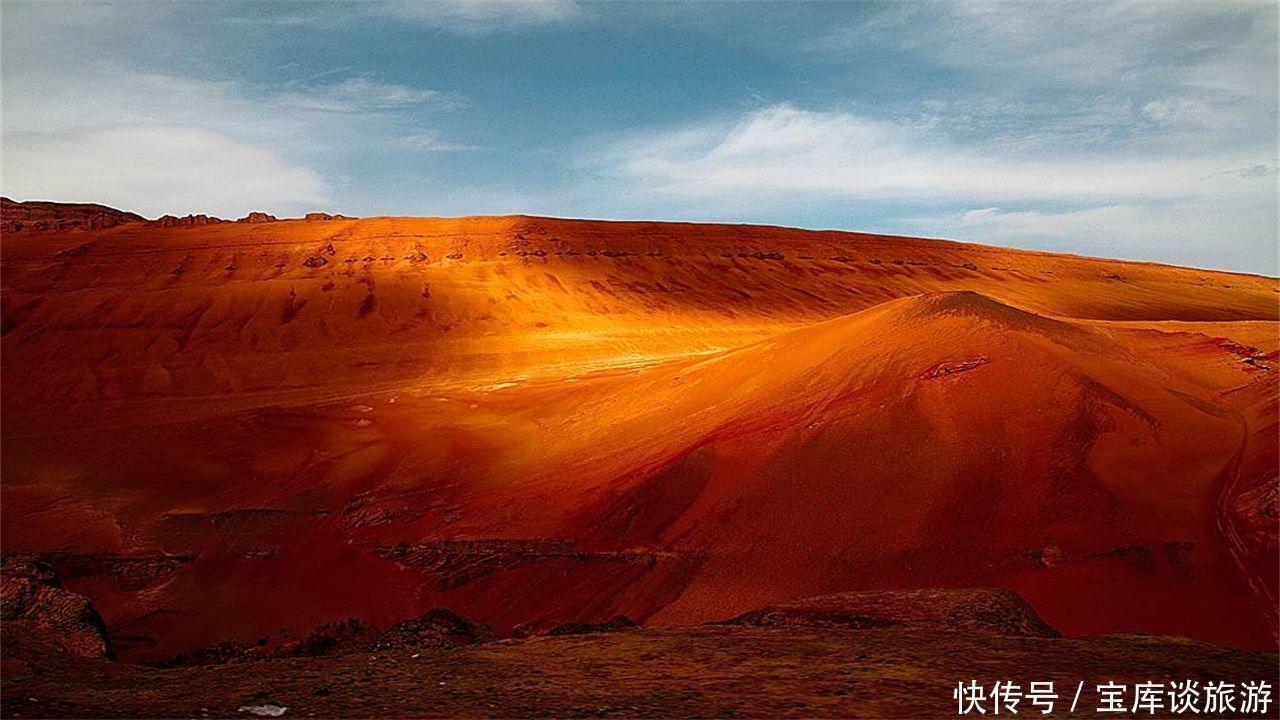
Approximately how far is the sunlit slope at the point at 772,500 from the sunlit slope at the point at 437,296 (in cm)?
1143

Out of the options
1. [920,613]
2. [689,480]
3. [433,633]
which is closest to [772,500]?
[689,480]

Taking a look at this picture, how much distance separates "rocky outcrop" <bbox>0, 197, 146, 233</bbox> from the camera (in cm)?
5709

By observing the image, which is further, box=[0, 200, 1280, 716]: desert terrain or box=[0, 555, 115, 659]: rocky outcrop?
box=[0, 555, 115, 659]: rocky outcrop

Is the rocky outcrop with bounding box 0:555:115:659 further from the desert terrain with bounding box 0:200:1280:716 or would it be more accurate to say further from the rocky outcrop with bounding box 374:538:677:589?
the rocky outcrop with bounding box 374:538:677:589

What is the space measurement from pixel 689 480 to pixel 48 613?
9.28m

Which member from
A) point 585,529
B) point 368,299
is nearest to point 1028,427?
point 585,529

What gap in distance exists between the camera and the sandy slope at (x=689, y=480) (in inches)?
452

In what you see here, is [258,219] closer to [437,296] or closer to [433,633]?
[437,296]

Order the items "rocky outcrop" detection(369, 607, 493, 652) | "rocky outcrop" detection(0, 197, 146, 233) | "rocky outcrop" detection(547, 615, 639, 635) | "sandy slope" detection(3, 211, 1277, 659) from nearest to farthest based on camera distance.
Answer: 1. "rocky outcrop" detection(369, 607, 493, 652)
2. "rocky outcrop" detection(547, 615, 639, 635)
3. "sandy slope" detection(3, 211, 1277, 659)
4. "rocky outcrop" detection(0, 197, 146, 233)

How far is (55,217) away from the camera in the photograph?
64250mm

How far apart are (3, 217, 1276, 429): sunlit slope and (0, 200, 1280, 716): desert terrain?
1870 millimetres

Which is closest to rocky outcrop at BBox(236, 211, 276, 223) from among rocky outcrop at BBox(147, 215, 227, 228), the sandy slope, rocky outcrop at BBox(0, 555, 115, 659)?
rocky outcrop at BBox(147, 215, 227, 228)

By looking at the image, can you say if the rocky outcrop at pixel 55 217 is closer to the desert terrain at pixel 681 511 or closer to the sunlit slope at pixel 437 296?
the sunlit slope at pixel 437 296

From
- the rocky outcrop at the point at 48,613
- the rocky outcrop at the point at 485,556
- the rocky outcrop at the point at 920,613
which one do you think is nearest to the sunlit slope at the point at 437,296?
the rocky outcrop at the point at 485,556
